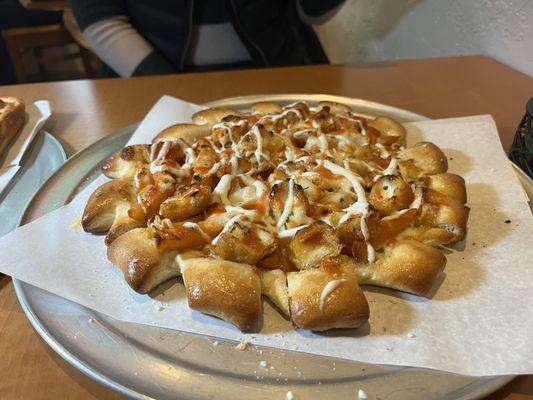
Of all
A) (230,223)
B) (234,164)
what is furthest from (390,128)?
(230,223)

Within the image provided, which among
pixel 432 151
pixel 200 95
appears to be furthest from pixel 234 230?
pixel 200 95

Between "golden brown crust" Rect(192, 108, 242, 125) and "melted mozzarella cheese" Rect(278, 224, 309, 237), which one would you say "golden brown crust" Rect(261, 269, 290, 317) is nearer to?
"melted mozzarella cheese" Rect(278, 224, 309, 237)

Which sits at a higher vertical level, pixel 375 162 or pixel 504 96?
pixel 375 162

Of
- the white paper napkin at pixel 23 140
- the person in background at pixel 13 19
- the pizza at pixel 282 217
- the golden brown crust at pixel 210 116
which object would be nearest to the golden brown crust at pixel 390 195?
the pizza at pixel 282 217

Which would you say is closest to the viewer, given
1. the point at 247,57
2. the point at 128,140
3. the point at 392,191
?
the point at 392,191

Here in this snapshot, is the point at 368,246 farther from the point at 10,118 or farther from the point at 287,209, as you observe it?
the point at 10,118

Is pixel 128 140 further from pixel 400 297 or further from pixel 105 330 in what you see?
pixel 400 297
